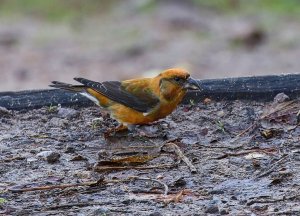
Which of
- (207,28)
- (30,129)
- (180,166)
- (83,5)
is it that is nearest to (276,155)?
(180,166)

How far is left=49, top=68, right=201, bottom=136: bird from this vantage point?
6.65m

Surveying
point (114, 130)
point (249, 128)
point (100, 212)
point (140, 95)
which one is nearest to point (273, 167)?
point (249, 128)

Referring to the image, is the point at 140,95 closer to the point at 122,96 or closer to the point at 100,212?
the point at 122,96

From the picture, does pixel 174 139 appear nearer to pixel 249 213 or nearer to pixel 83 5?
pixel 249 213

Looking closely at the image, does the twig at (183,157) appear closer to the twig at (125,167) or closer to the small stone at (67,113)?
the twig at (125,167)

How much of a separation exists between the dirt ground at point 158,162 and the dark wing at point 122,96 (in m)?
0.16

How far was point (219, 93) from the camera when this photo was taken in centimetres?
689

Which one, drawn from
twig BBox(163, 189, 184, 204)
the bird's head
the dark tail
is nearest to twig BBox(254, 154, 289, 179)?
twig BBox(163, 189, 184, 204)

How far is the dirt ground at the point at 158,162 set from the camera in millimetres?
4961

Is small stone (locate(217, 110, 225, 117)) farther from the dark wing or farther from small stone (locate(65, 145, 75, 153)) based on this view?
small stone (locate(65, 145, 75, 153))

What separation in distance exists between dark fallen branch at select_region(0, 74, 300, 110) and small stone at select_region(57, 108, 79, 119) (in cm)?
16

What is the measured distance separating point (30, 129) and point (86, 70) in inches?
242

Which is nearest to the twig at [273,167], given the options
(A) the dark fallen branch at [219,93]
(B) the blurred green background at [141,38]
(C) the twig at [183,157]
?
(C) the twig at [183,157]

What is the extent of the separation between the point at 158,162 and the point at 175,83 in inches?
40.5
